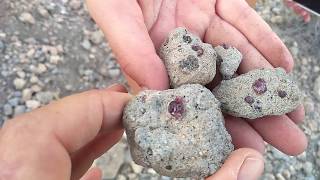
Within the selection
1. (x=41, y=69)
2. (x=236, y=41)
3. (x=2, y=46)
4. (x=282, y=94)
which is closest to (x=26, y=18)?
(x=2, y=46)

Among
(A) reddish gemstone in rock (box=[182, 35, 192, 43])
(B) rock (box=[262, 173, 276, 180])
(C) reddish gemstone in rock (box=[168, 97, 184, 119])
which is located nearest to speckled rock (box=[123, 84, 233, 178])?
(C) reddish gemstone in rock (box=[168, 97, 184, 119])

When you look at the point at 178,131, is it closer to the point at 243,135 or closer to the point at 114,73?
the point at 243,135

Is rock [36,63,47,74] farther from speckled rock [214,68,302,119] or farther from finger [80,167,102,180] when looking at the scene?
speckled rock [214,68,302,119]

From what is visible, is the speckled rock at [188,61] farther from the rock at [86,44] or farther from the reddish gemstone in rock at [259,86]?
the rock at [86,44]

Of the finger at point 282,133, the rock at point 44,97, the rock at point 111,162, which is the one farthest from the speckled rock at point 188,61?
the rock at point 44,97

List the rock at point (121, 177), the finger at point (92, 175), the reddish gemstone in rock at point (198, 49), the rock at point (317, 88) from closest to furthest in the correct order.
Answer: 1. the finger at point (92, 175)
2. the reddish gemstone in rock at point (198, 49)
3. the rock at point (121, 177)
4. the rock at point (317, 88)

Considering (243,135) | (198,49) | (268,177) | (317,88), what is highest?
(198,49)
